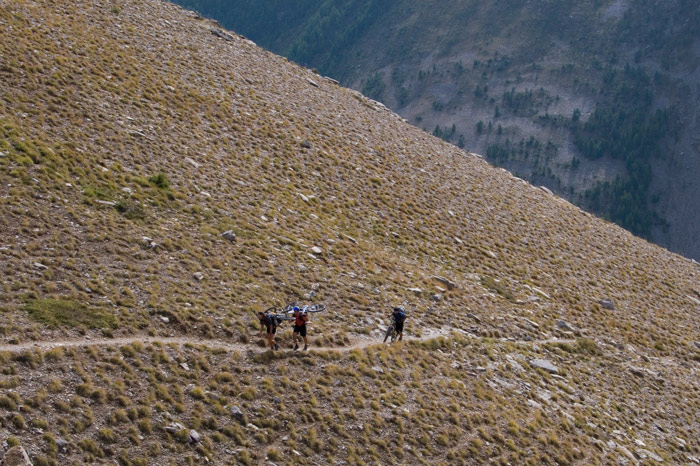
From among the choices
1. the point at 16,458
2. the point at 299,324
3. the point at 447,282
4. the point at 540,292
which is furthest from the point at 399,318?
the point at 540,292

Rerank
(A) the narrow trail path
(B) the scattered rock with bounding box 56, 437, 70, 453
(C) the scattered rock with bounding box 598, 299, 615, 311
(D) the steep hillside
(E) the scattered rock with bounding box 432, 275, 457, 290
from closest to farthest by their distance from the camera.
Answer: (B) the scattered rock with bounding box 56, 437, 70, 453
(A) the narrow trail path
(D) the steep hillside
(E) the scattered rock with bounding box 432, 275, 457, 290
(C) the scattered rock with bounding box 598, 299, 615, 311

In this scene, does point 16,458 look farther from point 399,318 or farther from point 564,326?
point 564,326

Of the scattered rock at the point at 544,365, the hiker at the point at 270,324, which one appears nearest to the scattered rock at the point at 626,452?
the scattered rock at the point at 544,365

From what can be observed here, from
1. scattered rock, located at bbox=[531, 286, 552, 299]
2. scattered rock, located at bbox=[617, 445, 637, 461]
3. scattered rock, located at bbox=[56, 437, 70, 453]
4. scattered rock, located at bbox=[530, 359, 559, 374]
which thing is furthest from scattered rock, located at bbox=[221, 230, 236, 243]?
scattered rock, located at bbox=[531, 286, 552, 299]

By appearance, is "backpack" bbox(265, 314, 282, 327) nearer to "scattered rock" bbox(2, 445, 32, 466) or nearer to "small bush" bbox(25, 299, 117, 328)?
"small bush" bbox(25, 299, 117, 328)

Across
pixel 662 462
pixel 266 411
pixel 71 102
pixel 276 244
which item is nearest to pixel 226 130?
pixel 71 102

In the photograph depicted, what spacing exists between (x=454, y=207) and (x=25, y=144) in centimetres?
2990

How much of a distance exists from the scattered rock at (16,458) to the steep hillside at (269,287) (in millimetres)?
443

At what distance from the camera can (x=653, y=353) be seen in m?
42.2

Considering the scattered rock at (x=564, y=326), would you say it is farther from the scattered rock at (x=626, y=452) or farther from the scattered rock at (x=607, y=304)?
the scattered rock at (x=626, y=452)

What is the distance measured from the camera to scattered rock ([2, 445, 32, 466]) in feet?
51.7

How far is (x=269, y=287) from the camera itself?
29.6 meters

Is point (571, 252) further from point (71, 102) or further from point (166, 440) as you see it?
point (166, 440)

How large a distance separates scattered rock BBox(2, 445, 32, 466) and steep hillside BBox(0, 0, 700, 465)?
44 cm
